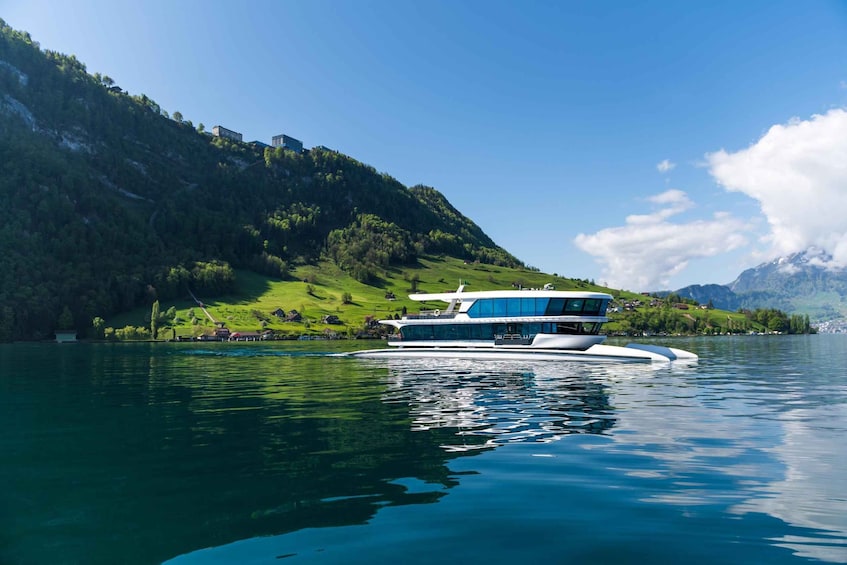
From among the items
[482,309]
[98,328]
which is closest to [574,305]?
[482,309]

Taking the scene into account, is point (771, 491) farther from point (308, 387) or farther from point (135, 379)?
point (135, 379)

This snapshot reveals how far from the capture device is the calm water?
986 centimetres

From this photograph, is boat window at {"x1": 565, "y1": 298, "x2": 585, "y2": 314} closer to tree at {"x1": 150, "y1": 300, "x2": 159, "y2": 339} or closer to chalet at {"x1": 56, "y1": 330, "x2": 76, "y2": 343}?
tree at {"x1": 150, "y1": 300, "x2": 159, "y2": 339}

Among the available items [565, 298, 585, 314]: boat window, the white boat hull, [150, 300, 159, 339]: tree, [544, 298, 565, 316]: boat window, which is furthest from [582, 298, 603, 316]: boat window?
[150, 300, 159, 339]: tree

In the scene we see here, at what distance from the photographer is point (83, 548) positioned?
998 centimetres

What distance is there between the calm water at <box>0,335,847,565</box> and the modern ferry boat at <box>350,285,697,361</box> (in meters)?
26.4

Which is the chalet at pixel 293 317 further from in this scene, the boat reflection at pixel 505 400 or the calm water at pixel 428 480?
the calm water at pixel 428 480

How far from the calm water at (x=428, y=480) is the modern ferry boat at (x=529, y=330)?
86.5 feet

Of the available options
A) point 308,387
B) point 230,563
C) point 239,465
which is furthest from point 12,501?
point 308,387

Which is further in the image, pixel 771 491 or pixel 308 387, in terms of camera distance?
pixel 308 387

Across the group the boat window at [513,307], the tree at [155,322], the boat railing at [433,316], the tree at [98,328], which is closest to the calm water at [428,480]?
the boat window at [513,307]

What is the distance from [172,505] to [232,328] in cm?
17925

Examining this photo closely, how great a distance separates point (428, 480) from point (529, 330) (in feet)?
159

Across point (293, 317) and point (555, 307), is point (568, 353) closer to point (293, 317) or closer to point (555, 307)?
point (555, 307)
